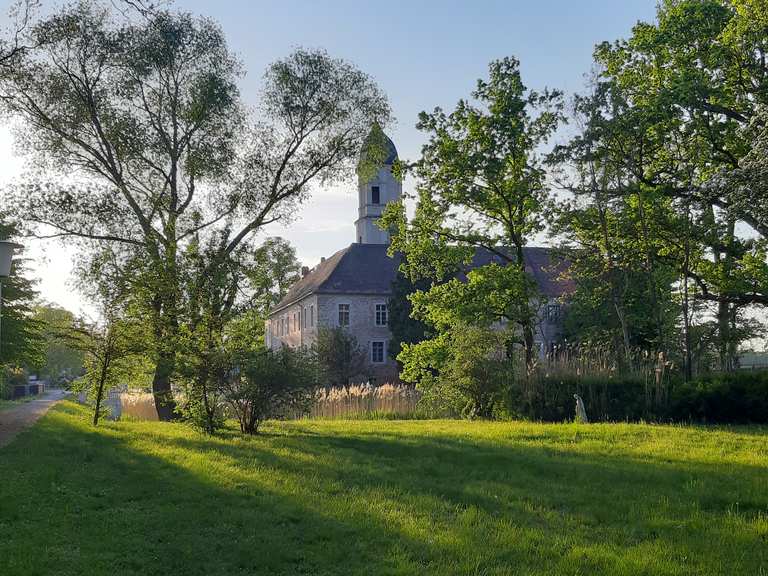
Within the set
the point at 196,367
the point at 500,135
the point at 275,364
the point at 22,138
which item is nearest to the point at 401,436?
the point at 275,364

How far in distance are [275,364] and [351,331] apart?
3835 centimetres

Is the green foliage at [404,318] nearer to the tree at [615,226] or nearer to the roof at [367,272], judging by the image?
the roof at [367,272]

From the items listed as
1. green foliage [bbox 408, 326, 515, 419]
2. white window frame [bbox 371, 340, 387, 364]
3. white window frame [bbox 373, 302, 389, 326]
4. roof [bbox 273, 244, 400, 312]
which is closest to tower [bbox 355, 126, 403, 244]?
roof [bbox 273, 244, 400, 312]

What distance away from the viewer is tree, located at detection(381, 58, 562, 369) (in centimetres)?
2219

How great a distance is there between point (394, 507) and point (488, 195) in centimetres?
1616

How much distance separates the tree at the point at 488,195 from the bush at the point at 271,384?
28.0ft

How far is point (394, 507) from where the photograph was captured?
7547 mm

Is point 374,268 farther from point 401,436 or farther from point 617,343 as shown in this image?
point 401,436

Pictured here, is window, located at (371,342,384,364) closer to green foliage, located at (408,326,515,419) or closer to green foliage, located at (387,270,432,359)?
green foliage, located at (387,270,432,359)

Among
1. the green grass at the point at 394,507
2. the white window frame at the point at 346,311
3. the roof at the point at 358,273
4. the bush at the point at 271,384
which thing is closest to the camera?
the green grass at the point at 394,507

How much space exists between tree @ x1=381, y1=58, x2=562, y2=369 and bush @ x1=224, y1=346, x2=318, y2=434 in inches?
336

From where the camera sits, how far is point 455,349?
2073cm

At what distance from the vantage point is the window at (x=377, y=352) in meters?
52.9

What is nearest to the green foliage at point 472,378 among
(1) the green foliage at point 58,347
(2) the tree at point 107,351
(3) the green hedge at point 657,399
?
(3) the green hedge at point 657,399
